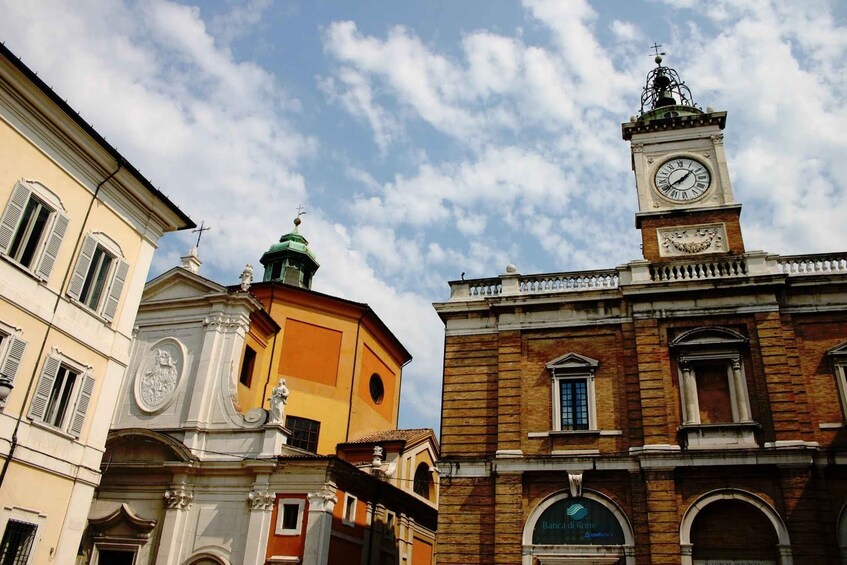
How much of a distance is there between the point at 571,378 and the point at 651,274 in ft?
12.8

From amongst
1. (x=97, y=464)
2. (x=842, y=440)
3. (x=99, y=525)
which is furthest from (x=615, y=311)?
(x=99, y=525)

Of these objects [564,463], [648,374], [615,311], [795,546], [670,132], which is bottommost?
[795,546]

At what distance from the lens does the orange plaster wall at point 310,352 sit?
88.4 feet

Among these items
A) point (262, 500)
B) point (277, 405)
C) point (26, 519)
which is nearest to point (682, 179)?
point (277, 405)

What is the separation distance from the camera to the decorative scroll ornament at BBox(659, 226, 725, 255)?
21.4 meters

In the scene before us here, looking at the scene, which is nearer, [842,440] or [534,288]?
[842,440]

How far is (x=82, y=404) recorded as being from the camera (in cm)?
1507

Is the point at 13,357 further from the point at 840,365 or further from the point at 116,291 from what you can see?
the point at 840,365

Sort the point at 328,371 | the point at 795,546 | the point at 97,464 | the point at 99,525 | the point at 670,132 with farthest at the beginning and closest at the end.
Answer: the point at 328,371 → the point at 670,132 → the point at 99,525 → the point at 795,546 → the point at 97,464

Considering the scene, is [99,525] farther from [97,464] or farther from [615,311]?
[615,311]

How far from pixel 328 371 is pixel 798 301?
16.4 m

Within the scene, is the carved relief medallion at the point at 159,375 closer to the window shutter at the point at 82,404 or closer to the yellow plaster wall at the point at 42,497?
the window shutter at the point at 82,404

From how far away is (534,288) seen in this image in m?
21.4

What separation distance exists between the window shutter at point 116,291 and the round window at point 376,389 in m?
14.9
